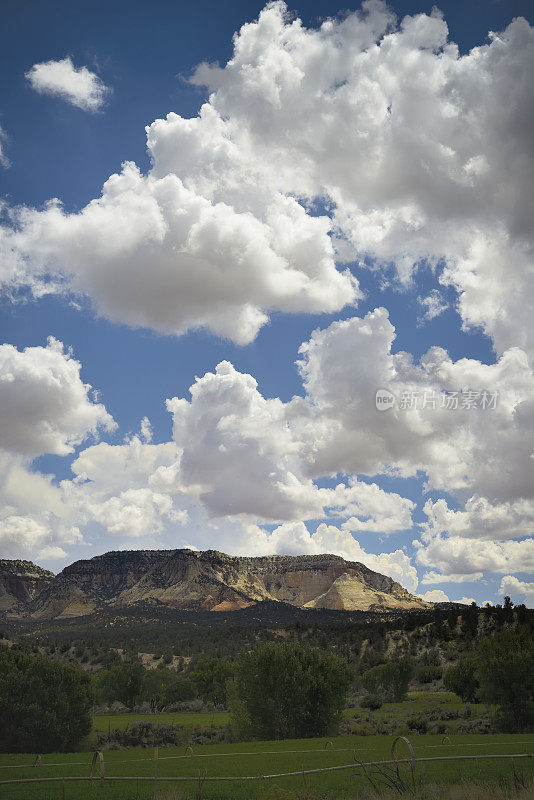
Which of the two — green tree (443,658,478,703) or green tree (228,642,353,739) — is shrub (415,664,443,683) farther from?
green tree (228,642,353,739)

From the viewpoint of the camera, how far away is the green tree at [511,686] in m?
45.4

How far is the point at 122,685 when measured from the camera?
80.1m

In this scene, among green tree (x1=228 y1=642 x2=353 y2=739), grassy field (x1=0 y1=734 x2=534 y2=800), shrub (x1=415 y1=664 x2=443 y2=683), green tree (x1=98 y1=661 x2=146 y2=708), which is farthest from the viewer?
shrub (x1=415 y1=664 x2=443 y2=683)

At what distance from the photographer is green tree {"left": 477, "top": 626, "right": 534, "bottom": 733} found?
4544cm

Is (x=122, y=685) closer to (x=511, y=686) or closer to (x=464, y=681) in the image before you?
(x=464, y=681)

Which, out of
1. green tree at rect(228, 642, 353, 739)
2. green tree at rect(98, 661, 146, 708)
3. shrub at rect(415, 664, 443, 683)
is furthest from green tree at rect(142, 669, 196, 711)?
green tree at rect(228, 642, 353, 739)

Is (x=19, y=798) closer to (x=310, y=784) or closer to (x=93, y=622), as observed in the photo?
(x=310, y=784)

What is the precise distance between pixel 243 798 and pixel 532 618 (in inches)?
3198

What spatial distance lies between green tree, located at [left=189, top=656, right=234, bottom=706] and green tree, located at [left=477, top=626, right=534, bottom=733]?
150 ft

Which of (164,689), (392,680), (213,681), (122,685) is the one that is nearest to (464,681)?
(392,680)

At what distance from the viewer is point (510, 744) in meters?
35.0

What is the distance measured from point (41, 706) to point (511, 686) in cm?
3679

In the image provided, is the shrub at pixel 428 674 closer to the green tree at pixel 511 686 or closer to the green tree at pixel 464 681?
the green tree at pixel 464 681

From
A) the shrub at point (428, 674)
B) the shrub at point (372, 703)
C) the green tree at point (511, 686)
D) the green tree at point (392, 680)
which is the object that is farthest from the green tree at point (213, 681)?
the green tree at point (511, 686)
